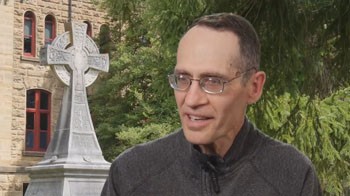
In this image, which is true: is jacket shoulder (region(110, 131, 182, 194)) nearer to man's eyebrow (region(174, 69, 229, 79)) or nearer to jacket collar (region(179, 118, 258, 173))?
jacket collar (region(179, 118, 258, 173))

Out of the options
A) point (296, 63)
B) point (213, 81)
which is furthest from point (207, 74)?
point (296, 63)

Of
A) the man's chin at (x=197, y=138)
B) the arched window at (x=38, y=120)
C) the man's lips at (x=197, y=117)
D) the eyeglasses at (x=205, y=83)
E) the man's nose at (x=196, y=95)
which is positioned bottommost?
the arched window at (x=38, y=120)

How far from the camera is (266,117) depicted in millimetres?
8289

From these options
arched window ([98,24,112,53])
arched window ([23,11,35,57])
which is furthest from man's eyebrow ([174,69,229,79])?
arched window ([23,11,35,57])

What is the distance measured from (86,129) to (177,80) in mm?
8806

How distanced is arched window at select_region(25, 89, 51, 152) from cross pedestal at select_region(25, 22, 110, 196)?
15302mm

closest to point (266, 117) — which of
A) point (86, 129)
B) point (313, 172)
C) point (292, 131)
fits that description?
point (292, 131)

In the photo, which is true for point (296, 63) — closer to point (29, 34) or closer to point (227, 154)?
point (227, 154)

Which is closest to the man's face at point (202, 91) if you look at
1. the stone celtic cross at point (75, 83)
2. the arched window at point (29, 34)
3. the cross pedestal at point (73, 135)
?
the cross pedestal at point (73, 135)

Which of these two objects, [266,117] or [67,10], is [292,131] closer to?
[266,117]

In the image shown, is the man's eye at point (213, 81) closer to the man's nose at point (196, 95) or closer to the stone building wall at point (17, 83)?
the man's nose at point (196, 95)

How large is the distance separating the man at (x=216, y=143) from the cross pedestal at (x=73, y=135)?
774cm

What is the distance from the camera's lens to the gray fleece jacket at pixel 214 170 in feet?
6.17

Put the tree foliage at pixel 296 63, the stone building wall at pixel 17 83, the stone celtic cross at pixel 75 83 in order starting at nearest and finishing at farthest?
the tree foliage at pixel 296 63
the stone celtic cross at pixel 75 83
the stone building wall at pixel 17 83
